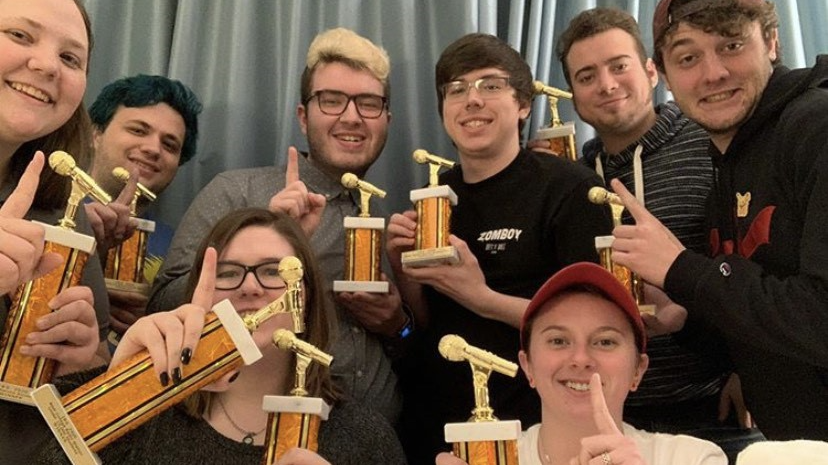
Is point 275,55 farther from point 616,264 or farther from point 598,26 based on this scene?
point 616,264

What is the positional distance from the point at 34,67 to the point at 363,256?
0.59 meters

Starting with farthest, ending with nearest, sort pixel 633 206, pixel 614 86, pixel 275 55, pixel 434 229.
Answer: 1. pixel 275 55
2. pixel 614 86
3. pixel 434 229
4. pixel 633 206

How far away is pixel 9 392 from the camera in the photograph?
95 centimetres

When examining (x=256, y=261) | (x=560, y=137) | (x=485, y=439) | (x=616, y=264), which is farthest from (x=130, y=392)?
(x=560, y=137)

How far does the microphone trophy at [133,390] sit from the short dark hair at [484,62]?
2.65 ft

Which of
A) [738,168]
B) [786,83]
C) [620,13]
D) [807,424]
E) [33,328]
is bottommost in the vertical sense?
[807,424]

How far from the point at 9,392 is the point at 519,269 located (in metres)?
0.84

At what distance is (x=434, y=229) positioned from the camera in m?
1.32

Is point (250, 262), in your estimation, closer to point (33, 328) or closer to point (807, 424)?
point (33, 328)

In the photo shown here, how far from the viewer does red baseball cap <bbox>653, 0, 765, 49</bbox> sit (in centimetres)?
122

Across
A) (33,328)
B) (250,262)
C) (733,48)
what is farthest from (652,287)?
(33,328)

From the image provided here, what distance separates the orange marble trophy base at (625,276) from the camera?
48.1 inches

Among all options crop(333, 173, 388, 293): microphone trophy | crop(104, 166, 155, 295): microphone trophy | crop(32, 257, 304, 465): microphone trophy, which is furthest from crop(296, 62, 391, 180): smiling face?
crop(32, 257, 304, 465): microphone trophy

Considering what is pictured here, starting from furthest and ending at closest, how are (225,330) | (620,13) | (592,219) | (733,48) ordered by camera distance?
1. (620,13)
2. (592,219)
3. (733,48)
4. (225,330)
